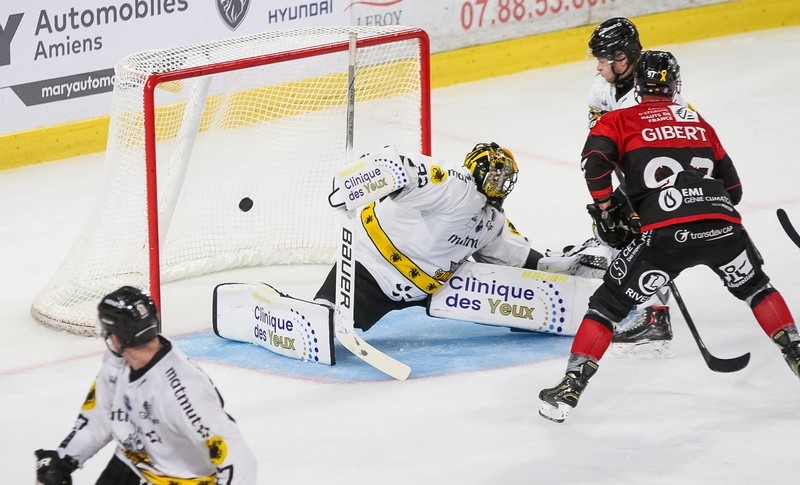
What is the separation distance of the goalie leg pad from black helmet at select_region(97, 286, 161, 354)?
2.02m

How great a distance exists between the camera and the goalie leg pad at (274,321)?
5.24 meters

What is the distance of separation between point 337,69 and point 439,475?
125 inches

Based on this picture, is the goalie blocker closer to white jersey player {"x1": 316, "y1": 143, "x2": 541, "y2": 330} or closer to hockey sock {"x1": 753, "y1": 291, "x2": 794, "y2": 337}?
white jersey player {"x1": 316, "y1": 143, "x2": 541, "y2": 330}

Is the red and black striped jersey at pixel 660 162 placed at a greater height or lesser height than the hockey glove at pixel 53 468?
greater

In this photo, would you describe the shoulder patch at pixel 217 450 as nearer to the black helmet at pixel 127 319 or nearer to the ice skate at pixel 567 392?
the black helmet at pixel 127 319

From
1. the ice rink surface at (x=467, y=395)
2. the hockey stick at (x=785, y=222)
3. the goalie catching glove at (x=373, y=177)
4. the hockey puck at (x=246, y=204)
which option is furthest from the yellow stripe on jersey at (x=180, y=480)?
the hockey puck at (x=246, y=204)

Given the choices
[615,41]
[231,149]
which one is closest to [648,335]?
[615,41]

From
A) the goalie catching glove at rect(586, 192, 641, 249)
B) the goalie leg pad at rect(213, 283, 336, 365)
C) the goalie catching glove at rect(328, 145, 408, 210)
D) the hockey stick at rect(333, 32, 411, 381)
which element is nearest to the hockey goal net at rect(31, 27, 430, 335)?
the goalie leg pad at rect(213, 283, 336, 365)

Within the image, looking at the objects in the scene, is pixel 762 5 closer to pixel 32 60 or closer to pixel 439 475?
pixel 32 60

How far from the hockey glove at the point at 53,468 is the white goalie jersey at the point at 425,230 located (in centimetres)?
199

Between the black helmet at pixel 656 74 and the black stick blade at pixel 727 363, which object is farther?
the black stick blade at pixel 727 363

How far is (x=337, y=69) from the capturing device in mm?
7105

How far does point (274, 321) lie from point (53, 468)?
208cm

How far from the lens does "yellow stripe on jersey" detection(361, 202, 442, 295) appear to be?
17.4ft
